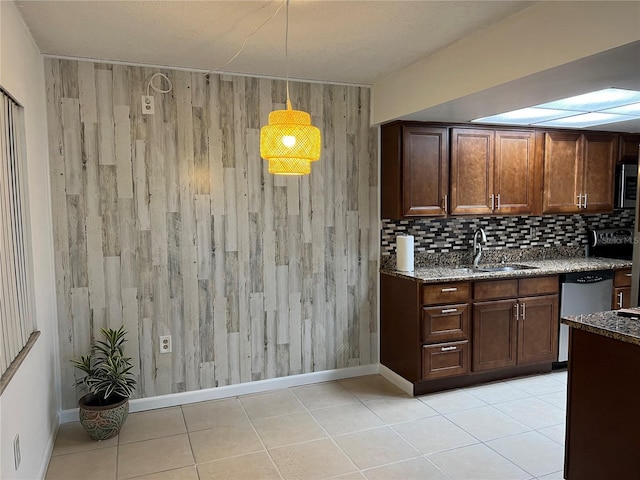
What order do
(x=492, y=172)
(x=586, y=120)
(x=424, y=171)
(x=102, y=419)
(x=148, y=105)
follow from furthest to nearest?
(x=492, y=172) < (x=586, y=120) < (x=424, y=171) < (x=148, y=105) < (x=102, y=419)

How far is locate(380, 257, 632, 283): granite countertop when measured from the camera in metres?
3.70

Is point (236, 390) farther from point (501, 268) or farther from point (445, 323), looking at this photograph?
point (501, 268)

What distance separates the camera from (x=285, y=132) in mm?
2176

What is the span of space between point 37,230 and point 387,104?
2.56 meters

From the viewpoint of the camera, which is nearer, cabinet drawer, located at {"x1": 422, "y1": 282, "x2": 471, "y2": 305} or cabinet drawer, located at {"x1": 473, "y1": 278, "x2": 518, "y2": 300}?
cabinet drawer, located at {"x1": 422, "y1": 282, "x2": 471, "y2": 305}

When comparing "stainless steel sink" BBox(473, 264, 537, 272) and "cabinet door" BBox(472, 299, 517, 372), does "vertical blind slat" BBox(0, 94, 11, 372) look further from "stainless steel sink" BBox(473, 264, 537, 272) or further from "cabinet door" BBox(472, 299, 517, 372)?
"stainless steel sink" BBox(473, 264, 537, 272)

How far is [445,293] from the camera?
145 inches

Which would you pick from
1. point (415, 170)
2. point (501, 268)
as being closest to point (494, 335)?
point (501, 268)

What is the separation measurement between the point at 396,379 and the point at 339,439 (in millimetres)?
1024

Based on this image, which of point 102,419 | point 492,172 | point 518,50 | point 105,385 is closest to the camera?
point 518,50

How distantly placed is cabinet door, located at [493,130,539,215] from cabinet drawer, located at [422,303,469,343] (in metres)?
1.02

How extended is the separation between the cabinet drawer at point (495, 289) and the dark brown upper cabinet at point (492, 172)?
2.03 ft

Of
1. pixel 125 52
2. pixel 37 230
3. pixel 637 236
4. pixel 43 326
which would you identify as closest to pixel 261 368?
pixel 43 326

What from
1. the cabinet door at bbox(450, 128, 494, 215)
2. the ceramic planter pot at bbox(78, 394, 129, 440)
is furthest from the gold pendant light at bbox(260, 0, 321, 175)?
the cabinet door at bbox(450, 128, 494, 215)
